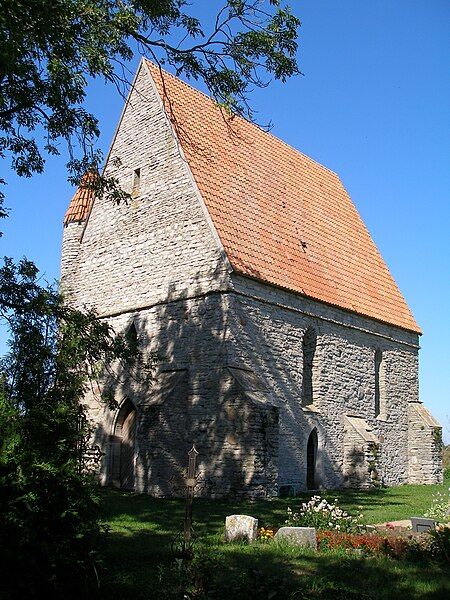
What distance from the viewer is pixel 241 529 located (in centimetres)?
997

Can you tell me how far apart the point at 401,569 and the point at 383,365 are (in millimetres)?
15279

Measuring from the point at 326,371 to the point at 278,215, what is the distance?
5244 millimetres

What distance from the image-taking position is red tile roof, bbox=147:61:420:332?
1784 cm

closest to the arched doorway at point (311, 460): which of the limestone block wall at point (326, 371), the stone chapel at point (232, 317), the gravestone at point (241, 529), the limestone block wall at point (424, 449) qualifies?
the stone chapel at point (232, 317)

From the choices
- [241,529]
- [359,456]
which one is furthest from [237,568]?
[359,456]

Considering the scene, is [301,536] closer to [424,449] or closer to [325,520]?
[325,520]

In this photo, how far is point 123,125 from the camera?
20.6 meters

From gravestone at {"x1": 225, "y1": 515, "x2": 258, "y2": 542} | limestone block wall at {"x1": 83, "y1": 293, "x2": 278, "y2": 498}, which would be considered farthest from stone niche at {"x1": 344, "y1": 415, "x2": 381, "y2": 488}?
gravestone at {"x1": 225, "y1": 515, "x2": 258, "y2": 542}

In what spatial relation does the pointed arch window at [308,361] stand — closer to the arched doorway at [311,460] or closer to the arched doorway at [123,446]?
the arched doorway at [311,460]

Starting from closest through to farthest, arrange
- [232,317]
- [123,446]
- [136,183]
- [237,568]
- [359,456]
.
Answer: [237,568], [232,317], [123,446], [136,183], [359,456]

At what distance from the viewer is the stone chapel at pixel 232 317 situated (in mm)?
15930

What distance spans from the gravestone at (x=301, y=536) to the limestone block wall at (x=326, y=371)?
674 centimetres

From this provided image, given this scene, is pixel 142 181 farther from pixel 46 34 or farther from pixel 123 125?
pixel 46 34

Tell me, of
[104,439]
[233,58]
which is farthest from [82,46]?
[104,439]
